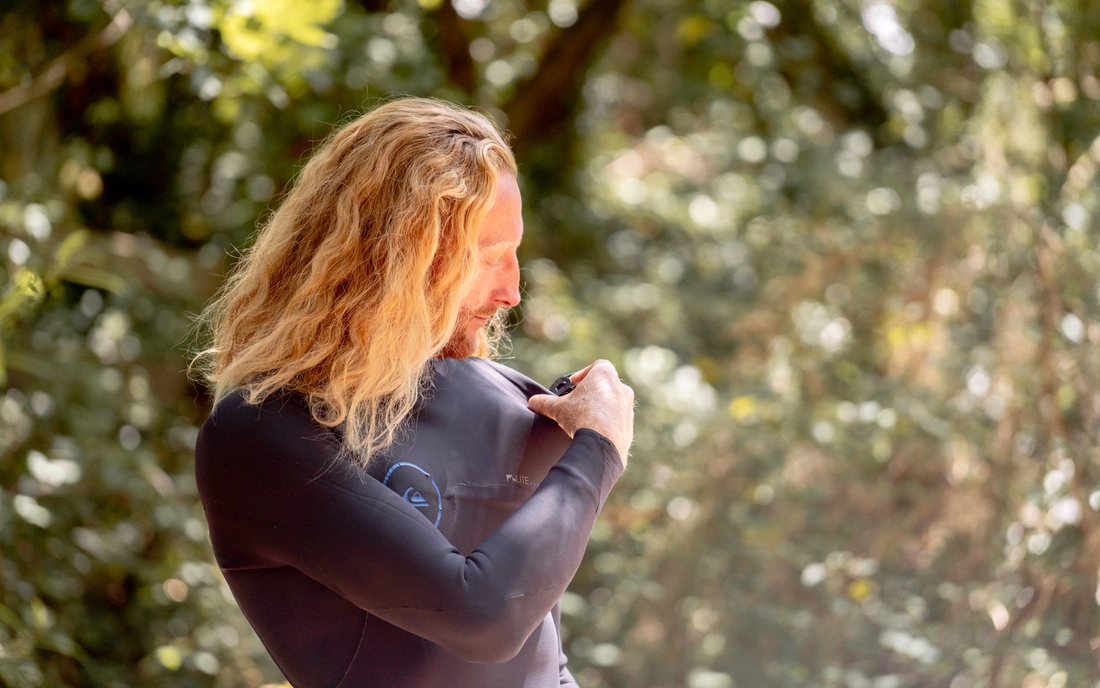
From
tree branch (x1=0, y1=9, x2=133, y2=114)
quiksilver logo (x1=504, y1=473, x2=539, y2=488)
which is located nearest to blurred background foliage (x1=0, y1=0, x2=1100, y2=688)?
tree branch (x1=0, y1=9, x2=133, y2=114)

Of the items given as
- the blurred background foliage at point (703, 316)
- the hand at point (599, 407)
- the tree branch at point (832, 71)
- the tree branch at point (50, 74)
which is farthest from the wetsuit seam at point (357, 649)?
the tree branch at point (832, 71)

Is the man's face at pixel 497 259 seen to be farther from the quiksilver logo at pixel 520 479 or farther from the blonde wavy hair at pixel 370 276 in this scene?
the quiksilver logo at pixel 520 479

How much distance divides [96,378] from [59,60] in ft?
3.59

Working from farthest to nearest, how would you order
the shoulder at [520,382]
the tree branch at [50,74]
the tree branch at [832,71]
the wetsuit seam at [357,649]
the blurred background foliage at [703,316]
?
the tree branch at [832,71] < the tree branch at [50,74] < the blurred background foliage at [703,316] < the shoulder at [520,382] < the wetsuit seam at [357,649]

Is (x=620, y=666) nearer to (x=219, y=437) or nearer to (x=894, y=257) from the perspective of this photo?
(x=894, y=257)

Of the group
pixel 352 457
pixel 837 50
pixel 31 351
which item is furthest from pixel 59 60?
pixel 837 50

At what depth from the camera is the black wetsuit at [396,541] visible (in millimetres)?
1101

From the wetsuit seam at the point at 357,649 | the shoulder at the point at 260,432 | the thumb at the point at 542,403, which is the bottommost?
the wetsuit seam at the point at 357,649

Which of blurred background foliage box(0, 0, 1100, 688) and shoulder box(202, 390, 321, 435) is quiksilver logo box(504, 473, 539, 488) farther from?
blurred background foliage box(0, 0, 1100, 688)

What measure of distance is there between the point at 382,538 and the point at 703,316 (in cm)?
392

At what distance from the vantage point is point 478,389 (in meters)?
1.41

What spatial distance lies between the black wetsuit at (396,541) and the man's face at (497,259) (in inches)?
5.5

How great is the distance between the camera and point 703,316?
192 inches

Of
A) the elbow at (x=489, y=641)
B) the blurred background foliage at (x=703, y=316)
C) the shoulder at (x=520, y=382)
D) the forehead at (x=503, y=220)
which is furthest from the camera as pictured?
the blurred background foliage at (x=703, y=316)
